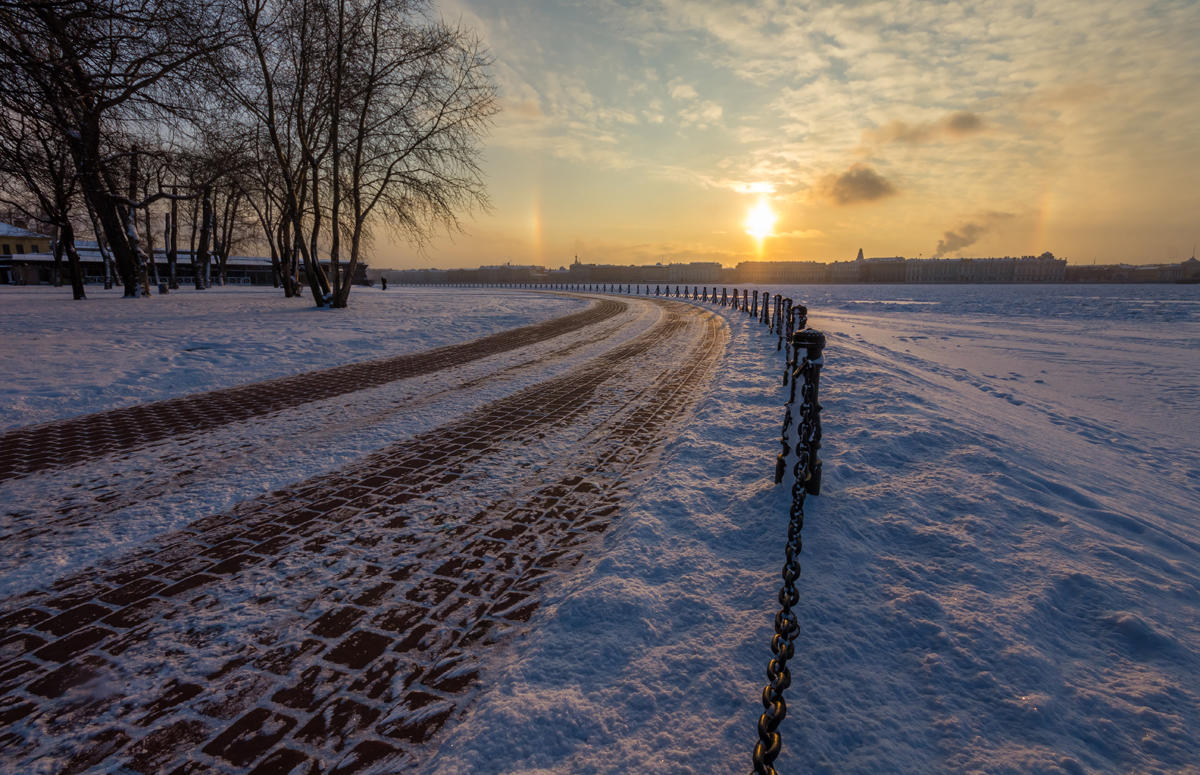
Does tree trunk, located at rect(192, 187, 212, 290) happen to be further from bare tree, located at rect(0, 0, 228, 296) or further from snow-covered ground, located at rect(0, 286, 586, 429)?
bare tree, located at rect(0, 0, 228, 296)

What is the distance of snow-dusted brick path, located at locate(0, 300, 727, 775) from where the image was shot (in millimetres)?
1863

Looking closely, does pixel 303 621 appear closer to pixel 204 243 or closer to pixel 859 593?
pixel 859 593

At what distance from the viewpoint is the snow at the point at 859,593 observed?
183 cm

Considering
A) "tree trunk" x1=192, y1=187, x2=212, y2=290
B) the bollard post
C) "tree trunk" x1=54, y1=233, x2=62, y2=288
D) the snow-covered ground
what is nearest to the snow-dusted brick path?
the bollard post

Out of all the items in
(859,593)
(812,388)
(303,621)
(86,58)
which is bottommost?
(303,621)

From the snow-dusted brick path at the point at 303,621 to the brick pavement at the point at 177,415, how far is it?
1.20m

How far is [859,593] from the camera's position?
2660 mm

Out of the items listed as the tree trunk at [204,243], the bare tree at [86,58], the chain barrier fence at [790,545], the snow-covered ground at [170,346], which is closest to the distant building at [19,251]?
the tree trunk at [204,243]

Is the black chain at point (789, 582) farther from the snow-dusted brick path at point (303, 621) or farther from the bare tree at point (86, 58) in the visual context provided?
the bare tree at point (86, 58)

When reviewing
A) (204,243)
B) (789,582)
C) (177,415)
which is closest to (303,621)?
(789,582)

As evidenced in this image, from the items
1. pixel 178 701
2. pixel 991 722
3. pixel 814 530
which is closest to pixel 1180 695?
pixel 991 722

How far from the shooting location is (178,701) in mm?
2031

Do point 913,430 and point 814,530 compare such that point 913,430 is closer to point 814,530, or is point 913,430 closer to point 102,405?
point 814,530

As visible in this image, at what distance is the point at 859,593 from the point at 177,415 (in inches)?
282
